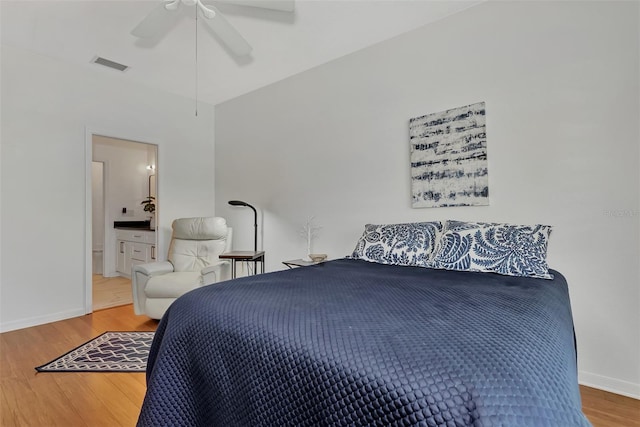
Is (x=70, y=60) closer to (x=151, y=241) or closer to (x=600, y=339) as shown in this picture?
(x=151, y=241)

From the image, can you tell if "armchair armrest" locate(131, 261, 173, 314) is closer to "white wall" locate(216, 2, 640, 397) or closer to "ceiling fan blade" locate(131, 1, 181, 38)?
"white wall" locate(216, 2, 640, 397)

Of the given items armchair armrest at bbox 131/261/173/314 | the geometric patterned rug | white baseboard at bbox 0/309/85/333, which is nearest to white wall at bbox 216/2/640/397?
armchair armrest at bbox 131/261/173/314

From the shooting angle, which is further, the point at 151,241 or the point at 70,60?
the point at 151,241

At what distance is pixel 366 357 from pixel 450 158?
2087 millimetres

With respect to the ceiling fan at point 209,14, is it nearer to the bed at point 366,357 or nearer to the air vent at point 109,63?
the air vent at point 109,63

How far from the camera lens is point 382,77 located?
2965 mm

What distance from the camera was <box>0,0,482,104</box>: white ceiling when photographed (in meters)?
2.47

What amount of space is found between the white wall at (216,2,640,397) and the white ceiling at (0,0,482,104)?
251 millimetres

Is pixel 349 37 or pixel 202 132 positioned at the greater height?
pixel 349 37

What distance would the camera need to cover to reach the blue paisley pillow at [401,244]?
86.8 inches

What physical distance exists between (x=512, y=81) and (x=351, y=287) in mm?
1892

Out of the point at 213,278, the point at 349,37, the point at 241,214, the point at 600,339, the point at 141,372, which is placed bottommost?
the point at 141,372

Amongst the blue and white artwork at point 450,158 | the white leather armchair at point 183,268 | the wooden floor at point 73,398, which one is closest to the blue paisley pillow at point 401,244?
the blue and white artwork at point 450,158

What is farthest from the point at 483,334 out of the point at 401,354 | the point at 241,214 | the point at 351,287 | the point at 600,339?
the point at 241,214
